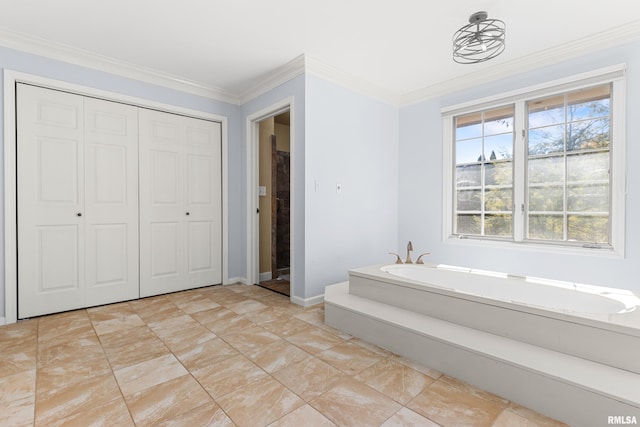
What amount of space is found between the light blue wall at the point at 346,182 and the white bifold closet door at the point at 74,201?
1913mm

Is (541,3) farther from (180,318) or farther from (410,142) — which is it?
(180,318)

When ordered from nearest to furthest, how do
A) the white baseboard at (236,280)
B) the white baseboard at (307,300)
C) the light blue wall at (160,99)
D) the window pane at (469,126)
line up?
the light blue wall at (160,99) < the white baseboard at (307,300) < the window pane at (469,126) < the white baseboard at (236,280)

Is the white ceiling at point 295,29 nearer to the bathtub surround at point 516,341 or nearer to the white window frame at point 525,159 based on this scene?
the white window frame at point 525,159

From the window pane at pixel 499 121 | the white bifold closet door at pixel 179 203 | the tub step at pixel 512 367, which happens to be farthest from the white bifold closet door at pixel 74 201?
the window pane at pixel 499 121

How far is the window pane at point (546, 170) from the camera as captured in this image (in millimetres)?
2947

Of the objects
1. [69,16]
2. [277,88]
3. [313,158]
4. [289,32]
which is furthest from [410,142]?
[69,16]

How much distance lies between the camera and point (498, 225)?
3.36 meters

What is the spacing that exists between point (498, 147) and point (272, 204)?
2.83 m

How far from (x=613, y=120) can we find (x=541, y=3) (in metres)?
1.24

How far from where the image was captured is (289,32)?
8.36ft

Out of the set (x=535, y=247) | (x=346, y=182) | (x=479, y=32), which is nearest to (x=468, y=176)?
(x=535, y=247)

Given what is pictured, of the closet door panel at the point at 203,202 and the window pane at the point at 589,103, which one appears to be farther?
the closet door panel at the point at 203,202

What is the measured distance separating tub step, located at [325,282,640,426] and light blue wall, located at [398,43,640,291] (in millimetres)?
1652

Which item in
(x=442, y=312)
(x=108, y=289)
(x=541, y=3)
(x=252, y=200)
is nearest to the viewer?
(x=442, y=312)
